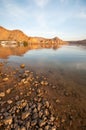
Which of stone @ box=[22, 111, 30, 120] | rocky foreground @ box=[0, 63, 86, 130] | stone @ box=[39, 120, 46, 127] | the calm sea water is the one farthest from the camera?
the calm sea water

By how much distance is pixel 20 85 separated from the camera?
1598 cm

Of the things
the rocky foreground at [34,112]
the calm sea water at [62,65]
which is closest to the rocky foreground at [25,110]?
the rocky foreground at [34,112]

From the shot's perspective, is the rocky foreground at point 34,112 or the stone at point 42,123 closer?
the stone at point 42,123

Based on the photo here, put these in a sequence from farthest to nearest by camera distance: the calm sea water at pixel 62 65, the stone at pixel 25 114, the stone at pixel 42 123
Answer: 1. the calm sea water at pixel 62 65
2. the stone at pixel 25 114
3. the stone at pixel 42 123

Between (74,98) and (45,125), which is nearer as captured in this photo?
(45,125)

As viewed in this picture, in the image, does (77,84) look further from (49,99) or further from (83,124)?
(83,124)

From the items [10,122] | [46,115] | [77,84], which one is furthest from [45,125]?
[77,84]

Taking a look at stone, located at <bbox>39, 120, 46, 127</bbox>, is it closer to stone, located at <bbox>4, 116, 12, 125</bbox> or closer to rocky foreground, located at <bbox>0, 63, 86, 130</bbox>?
rocky foreground, located at <bbox>0, 63, 86, 130</bbox>

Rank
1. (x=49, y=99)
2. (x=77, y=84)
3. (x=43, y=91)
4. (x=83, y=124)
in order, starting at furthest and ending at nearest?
(x=77, y=84)
(x=43, y=91)
(x=49, y=99)
(x=83, y=124)

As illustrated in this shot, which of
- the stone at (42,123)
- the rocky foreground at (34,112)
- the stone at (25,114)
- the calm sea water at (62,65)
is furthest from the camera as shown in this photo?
the calm sea water at (62,65)

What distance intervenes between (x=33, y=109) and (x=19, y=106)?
1.47 m

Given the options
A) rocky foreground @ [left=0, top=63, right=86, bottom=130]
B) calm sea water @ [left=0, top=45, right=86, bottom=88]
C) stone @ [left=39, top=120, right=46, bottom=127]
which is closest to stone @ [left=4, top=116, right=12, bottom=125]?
rocky foreground @ [left=0, top=63, right=86, bottom=130]

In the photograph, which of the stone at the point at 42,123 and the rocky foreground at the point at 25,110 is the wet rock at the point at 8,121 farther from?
the stone at the point at 42,123

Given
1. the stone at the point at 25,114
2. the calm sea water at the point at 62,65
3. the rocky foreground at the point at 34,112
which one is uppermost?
the stone at the point at 25,114
